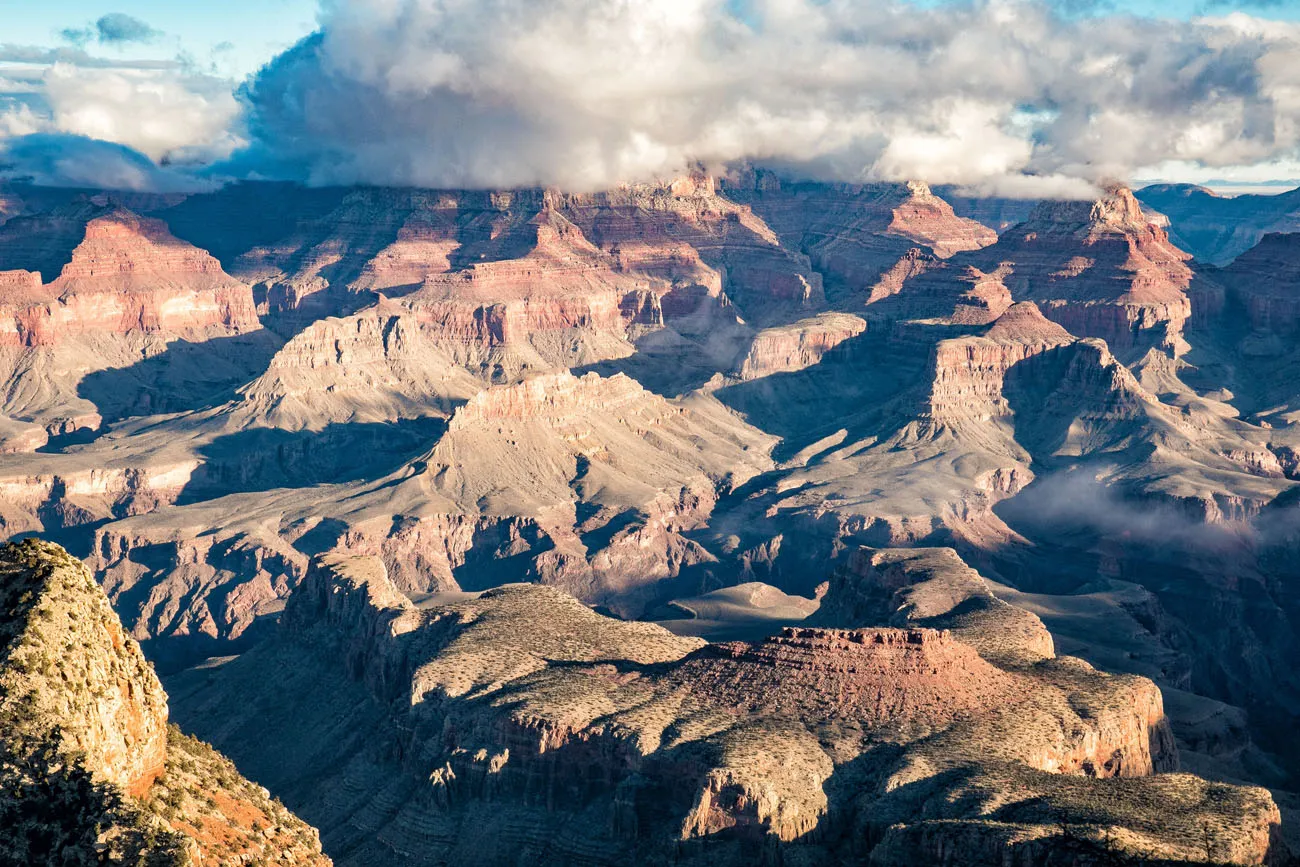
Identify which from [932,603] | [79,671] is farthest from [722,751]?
[932,603]

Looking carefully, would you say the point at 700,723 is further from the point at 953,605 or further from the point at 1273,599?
the point at 1273,599

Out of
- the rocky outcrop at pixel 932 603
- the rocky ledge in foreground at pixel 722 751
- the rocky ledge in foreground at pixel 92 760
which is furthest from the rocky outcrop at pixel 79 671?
the rocky outcrop at pixel 932 603

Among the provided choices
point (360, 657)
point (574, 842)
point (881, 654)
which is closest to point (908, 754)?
point (881, 654)

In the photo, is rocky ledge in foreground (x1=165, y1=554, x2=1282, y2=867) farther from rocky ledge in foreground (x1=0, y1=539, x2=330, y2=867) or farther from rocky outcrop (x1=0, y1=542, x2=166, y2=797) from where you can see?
rocky outcrop (x1=0, y1=542, x2=166, y2=797)

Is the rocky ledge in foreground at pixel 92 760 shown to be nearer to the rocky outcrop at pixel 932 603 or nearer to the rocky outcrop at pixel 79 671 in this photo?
the rocky outcrop at pixel 79 671

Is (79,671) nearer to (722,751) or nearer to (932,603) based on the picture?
(722,751)
